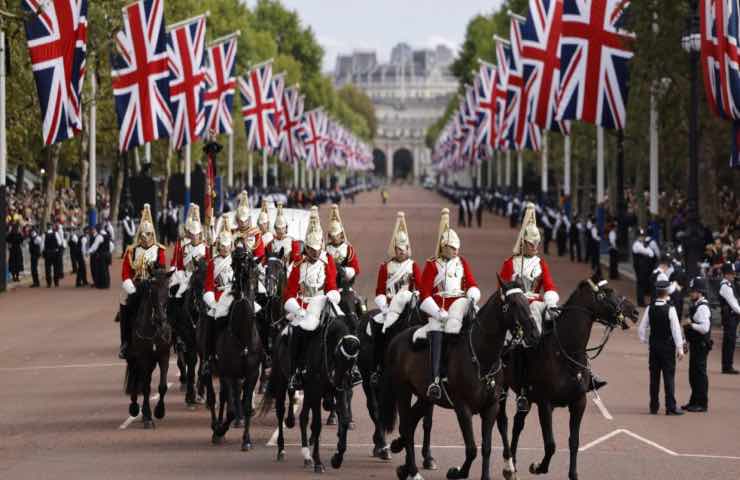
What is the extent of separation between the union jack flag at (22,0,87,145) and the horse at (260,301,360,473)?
1808 cm

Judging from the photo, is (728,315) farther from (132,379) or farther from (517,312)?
(517,312)

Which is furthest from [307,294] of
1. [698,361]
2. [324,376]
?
[698,361]

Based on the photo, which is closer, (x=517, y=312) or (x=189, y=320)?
(x=517, y=312)

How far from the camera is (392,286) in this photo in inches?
703

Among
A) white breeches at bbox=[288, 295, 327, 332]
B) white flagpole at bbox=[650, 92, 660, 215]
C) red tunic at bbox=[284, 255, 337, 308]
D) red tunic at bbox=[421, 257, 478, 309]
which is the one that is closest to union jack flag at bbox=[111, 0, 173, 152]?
white flagpole at bbox=[650, 92, 660, 215]

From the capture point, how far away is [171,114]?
1826 inches

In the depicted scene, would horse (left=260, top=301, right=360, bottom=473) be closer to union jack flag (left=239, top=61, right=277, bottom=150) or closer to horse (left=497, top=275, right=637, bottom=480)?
horse (left=497, top=275, right=637, bottom=480)

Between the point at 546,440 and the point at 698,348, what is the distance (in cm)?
567

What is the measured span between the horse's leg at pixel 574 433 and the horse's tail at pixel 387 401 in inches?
72.9

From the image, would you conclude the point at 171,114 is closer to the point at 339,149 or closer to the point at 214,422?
the point at 214,422

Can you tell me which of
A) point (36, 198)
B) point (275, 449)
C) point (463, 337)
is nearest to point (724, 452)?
point (463, 337)

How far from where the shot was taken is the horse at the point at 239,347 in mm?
17672

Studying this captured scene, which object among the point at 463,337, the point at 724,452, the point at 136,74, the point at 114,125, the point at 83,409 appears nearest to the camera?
the point at 463,337

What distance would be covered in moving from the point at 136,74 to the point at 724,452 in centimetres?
2872
